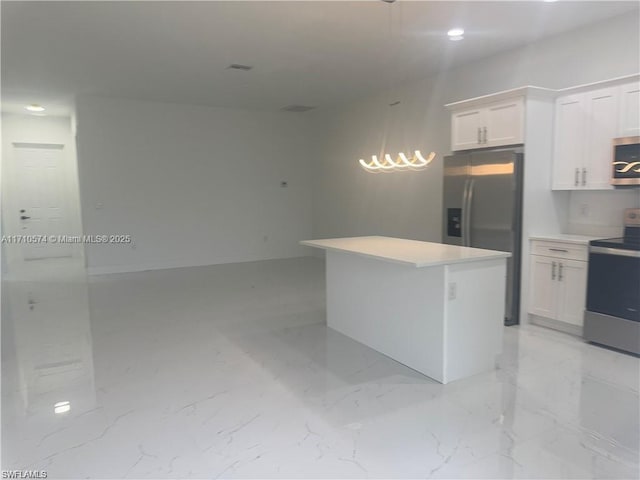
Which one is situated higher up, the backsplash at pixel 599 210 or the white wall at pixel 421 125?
the white wall at pixel 421 125

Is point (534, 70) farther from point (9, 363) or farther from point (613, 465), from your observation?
point (9, 363)

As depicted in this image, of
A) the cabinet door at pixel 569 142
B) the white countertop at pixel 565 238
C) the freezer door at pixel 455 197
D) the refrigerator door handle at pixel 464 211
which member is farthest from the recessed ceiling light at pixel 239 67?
the white countertop at pixel 565 238

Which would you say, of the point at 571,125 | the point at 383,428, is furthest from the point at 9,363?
the point at 571,125

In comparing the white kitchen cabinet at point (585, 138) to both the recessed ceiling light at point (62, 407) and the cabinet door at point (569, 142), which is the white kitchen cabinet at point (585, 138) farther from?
the recessed ceiling light at point (62, 407)

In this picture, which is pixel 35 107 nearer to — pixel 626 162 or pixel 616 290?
pixel 626 162

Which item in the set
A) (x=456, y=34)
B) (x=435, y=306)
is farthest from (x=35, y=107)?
(x=435, y=306)

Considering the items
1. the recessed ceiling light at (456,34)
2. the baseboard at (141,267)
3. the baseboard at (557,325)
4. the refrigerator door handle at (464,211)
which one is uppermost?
the recessed ceiling light at (456,34)

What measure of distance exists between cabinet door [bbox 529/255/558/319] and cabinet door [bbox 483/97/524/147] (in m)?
1.23

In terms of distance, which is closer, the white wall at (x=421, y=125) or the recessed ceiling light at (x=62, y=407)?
the recessed ceiling light at (x=62, y=407)

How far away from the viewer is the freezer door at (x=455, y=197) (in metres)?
4.77

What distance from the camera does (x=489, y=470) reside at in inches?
84.4

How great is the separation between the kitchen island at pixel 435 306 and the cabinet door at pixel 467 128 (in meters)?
1.69

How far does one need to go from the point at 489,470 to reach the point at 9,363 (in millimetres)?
3701

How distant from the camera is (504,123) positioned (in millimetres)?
4469
